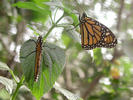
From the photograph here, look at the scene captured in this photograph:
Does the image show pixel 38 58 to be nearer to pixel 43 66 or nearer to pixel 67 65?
pixel 43 66

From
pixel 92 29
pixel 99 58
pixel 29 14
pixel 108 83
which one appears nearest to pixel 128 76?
pixel 108 83

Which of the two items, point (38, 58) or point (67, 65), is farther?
point (67, 65)

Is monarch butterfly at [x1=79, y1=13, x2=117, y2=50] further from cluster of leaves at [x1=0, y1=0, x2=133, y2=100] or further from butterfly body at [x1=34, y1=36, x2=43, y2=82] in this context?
butterfly body at [x1=34, y1=36, x2=43, y2=82]

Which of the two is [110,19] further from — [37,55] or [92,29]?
[37,55]

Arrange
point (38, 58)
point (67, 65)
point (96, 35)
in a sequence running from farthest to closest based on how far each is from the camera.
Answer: point (67, 65) → point (96, 35) → point (38, 58)

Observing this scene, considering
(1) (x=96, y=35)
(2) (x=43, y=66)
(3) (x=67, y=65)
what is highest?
(1) (x=96, y=35)

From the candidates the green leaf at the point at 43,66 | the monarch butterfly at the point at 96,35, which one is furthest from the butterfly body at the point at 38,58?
the monarch butterfly at the point at 96,35

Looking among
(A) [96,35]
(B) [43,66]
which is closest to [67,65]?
(A) [96,35]
